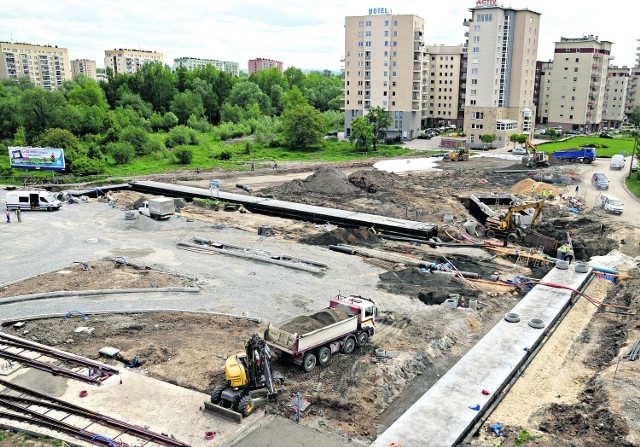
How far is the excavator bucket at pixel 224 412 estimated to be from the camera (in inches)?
588

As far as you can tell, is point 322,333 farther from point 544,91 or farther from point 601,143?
point 544,91

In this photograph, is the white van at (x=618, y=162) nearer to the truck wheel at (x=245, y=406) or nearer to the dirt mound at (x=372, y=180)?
the dirt mound at (x=372, y=180)

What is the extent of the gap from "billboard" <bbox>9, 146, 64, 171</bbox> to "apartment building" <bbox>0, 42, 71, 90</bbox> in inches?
4692

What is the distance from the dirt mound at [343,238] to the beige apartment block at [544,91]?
97.3 metres

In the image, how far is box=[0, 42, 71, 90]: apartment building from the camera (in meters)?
159

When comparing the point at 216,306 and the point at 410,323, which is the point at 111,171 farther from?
the point at 410,323

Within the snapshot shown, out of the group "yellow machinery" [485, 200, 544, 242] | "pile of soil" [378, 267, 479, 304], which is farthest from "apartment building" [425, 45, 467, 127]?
"pile of soil" [378, 267, 479, 304]

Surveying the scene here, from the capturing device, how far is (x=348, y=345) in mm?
Result: 18922

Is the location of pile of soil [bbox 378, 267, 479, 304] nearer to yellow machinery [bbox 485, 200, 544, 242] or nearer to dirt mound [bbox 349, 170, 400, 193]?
yellow machinery [bbox 485, 200, 544, 242]

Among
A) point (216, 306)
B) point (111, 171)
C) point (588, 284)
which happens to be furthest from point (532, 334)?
point (111, 171)

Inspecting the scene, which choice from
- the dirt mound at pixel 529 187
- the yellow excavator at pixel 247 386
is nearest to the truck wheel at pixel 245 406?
the yellow excavator at pixel 247 386

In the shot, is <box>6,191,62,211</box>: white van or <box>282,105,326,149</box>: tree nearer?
<box>6,191,62,211</box>: white van

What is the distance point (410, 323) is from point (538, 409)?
671cm

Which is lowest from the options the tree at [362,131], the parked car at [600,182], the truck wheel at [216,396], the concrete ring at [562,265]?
the truck wheel at [216,396]
